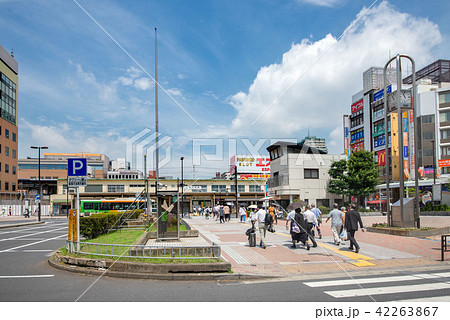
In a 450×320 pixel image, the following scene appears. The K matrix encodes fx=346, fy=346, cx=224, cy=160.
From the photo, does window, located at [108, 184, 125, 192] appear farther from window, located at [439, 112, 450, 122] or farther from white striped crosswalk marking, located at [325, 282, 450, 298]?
white striped crosswalk marking, located at [325, 282, 450, 298]

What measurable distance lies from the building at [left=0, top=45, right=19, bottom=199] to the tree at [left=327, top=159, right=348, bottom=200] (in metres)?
52.2

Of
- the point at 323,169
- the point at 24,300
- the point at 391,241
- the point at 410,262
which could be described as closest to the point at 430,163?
the point at 323,169

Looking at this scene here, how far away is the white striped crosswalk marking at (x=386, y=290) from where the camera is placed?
22.4ft

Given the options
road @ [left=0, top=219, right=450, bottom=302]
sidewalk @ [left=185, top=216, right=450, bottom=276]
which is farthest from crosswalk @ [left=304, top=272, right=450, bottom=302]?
sidewalk @ [left=185, top=216, right=450, bottom=276]

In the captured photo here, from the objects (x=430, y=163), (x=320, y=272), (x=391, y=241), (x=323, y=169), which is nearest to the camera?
(x=320, y=272)

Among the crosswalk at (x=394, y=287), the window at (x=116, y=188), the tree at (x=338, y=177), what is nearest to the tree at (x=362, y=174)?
the tree at (x=338, y=177)

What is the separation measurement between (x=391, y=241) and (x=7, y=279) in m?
14.4

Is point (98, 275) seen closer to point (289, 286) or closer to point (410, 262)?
point (289, 286)

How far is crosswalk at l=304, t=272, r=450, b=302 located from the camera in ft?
21.7

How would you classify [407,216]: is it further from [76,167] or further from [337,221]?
[76,167]

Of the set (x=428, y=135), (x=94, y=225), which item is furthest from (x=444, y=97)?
(x=94, y=225)

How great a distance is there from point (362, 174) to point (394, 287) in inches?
1590
